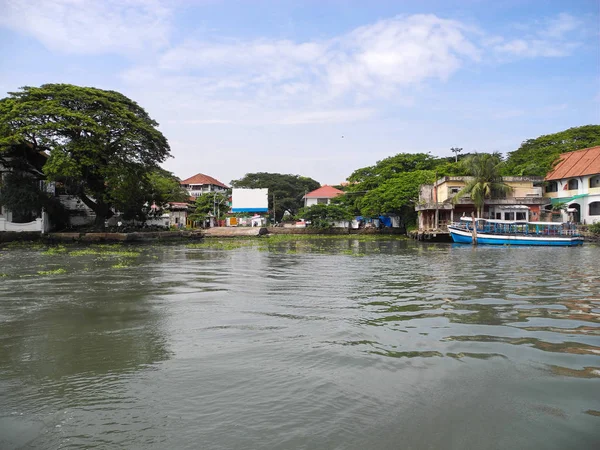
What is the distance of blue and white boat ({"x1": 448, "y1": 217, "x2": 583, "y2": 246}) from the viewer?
28.3m

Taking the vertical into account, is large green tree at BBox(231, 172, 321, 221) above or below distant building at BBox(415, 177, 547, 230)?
above

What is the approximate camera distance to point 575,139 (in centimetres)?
4509

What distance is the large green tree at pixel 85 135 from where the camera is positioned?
26094 millimetres

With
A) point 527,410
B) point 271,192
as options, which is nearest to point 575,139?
point 271,192

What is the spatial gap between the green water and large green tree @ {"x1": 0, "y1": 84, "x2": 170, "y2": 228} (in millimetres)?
21061

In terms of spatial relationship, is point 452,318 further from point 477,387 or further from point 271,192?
point 271,192

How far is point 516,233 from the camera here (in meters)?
29.8

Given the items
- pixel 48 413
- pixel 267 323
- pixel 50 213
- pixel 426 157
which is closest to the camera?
pixel 48 413

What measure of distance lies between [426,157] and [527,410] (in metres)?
47.9

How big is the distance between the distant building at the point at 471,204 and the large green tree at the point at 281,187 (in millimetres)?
25184

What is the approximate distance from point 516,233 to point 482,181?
6.30 meters

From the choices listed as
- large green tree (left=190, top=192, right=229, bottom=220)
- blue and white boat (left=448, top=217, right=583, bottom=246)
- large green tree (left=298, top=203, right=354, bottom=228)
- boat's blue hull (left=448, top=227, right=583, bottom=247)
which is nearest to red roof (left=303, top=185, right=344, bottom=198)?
large green tree (left=190, top=192, right=229, bottom=220)

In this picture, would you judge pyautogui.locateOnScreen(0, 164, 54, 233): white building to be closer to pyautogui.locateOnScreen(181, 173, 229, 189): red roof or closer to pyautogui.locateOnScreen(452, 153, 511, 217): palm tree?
pyautogui.locateOnScreen(452, 153, 511, 217): palm tree

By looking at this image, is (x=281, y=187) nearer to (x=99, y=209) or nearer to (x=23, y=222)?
(x=99, y=209)
